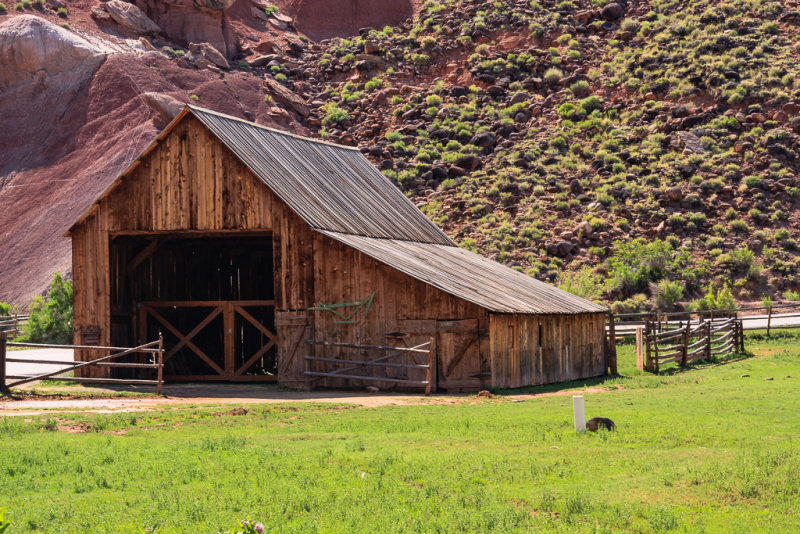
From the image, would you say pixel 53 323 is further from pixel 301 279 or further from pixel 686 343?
pixel 686 343

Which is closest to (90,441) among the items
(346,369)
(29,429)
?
(29,429)

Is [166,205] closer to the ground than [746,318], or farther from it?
farther from it

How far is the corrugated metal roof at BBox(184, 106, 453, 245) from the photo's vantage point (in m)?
27.3

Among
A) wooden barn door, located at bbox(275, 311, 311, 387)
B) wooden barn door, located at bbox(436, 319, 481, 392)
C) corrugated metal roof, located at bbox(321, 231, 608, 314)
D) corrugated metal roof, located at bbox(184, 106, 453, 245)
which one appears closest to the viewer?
wooden barn door, located at bbox(436, 319, 481, 392)

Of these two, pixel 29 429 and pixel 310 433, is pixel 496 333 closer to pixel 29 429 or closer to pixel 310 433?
pixel 310 433

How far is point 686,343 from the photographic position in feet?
98.4

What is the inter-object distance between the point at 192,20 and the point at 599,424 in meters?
68.2

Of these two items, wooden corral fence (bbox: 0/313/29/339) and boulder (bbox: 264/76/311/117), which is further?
boulder (bbox: 264/76/311/117)

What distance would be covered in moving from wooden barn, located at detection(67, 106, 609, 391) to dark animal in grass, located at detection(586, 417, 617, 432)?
8.40 meters

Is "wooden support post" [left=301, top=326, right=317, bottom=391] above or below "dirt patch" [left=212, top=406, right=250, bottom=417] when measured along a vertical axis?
above

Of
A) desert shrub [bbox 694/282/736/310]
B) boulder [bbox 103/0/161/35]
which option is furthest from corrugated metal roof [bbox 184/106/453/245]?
boulder [bbox 103/0/161/35]

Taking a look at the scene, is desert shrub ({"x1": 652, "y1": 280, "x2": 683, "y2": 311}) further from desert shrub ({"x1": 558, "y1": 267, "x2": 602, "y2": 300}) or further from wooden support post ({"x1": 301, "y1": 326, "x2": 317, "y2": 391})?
wooden support post ({"x1": 301, "y1": 326, "x2": 317, "y2": 391})

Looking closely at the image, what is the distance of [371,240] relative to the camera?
28.8 meters

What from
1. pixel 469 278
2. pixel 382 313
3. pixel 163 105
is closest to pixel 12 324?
pixel 163 105
